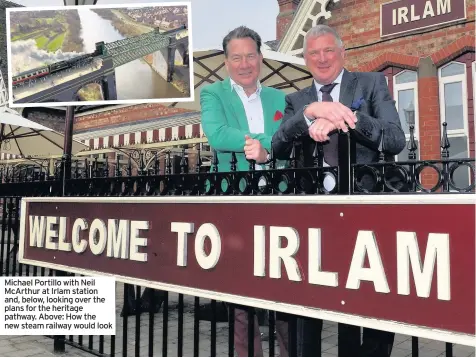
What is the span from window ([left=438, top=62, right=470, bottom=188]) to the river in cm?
605

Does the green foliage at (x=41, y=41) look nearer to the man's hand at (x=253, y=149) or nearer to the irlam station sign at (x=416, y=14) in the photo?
the man's hand at (x=253, y=149)

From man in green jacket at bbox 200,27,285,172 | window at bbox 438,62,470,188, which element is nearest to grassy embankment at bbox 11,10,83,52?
man in green jacket at bbox 200,27,285,172

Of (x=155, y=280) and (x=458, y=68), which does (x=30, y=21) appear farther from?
(x=458, y=68)

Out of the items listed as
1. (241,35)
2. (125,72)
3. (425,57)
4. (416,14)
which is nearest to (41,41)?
(125,72)

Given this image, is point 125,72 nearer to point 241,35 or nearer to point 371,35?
point 241,35

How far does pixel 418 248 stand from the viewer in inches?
70.1

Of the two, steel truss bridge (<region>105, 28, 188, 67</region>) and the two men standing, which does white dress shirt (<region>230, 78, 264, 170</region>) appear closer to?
the two men standing

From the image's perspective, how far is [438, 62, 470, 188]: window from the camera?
25.4ft

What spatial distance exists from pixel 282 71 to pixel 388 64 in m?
4.29

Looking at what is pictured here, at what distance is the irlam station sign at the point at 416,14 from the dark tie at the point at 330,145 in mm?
6813

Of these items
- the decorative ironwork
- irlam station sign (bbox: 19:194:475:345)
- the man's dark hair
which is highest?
the man's dark hair

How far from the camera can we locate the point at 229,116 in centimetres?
252

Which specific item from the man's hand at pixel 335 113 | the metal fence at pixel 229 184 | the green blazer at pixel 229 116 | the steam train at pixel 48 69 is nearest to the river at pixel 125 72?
the steam train at pixel 48 69

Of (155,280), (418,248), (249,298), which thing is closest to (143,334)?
(155,280)
